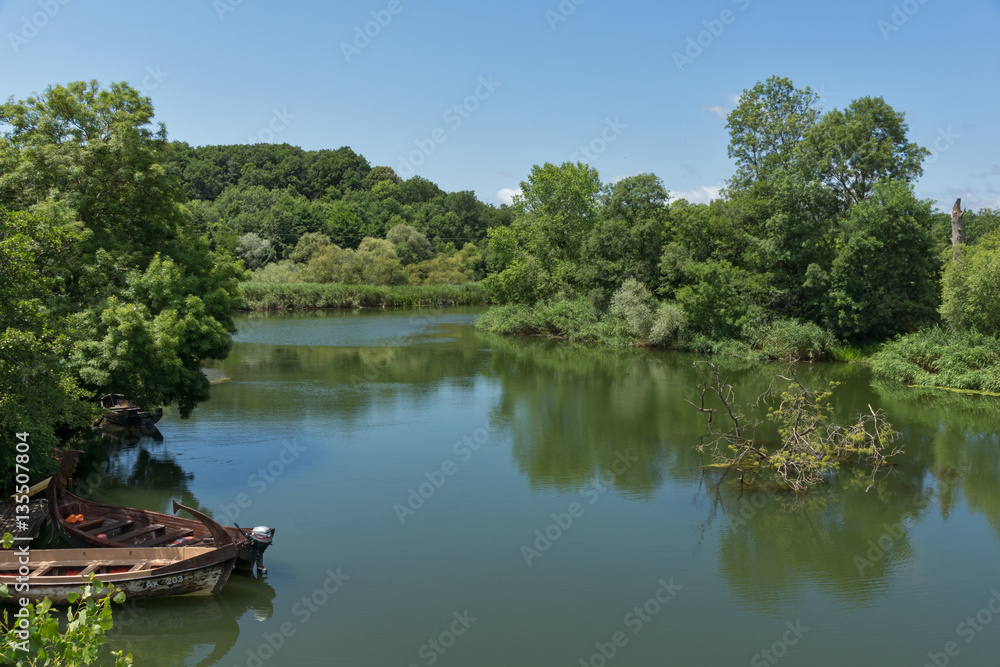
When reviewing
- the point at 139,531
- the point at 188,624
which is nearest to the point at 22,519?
the point at 139,531

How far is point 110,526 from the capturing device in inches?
452

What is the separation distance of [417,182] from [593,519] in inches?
3761

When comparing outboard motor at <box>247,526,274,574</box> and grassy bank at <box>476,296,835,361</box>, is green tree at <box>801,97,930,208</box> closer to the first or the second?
grassy bank at <box>476,296,835,361</box>

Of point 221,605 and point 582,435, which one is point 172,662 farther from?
point 582,435

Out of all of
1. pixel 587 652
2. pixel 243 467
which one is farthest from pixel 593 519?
pixel 243 467

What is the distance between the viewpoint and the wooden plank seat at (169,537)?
36.1 ft

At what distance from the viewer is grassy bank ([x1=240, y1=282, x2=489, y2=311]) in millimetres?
57491

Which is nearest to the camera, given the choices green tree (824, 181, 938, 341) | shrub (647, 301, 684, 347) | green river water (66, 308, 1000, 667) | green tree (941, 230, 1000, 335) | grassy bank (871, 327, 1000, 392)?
green river water (66, 308, 1000, 667)

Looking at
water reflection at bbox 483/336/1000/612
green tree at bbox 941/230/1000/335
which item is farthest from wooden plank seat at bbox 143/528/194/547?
green tree at bbox 941/230/1000/335

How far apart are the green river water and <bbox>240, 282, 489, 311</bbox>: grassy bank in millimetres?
35050

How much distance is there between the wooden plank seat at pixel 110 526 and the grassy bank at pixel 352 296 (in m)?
43.6

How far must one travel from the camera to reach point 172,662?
9031 mm

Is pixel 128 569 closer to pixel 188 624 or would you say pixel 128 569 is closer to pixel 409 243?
pixel 188 624

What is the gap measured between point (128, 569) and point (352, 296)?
5289 centimetres
